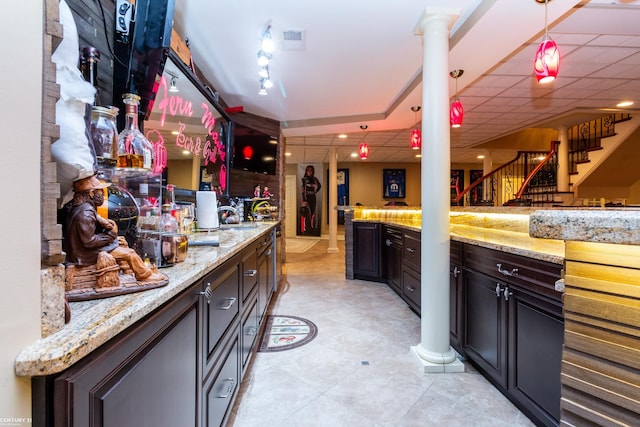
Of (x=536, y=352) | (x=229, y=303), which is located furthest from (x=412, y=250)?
(x=229, y=303)

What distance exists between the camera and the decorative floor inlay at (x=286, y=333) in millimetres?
2512

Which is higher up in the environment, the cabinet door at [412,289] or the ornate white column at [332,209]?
the ornate white column at [332,209]

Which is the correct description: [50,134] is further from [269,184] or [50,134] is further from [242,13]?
[269,184]

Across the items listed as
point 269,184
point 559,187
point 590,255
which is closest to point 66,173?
point 590,255

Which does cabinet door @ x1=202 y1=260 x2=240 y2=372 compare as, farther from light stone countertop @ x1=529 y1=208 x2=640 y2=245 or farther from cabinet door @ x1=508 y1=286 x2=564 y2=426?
cabinet door @ x1=508 y1=286 x2=564 y2=426

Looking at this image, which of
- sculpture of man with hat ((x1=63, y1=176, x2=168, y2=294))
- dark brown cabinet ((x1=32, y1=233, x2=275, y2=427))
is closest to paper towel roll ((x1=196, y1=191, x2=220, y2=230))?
dark brown cabinet ((x1=32, y1=233, x2=275, y2=427))

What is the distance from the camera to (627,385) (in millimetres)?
506

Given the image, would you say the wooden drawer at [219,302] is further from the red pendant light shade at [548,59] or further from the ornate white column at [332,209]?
the ornate white column at [332,209]

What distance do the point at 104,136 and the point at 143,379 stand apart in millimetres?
710

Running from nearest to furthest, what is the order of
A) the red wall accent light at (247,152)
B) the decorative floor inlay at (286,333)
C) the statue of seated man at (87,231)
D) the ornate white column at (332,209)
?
the statue of seated man at (87,231), the decorative floor inlay at (286,333), the red wall accent light at (247,152), the ornate white column at (332,209)

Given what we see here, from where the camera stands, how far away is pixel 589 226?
20.0 inches

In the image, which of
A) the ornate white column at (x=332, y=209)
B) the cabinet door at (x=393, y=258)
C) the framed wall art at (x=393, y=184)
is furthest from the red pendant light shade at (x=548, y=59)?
the framed wall art at (x=393, y=184)

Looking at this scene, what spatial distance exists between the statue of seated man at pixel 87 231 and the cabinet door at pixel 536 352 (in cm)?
171

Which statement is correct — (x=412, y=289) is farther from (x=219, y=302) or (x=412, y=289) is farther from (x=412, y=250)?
(x=219, y=302)
